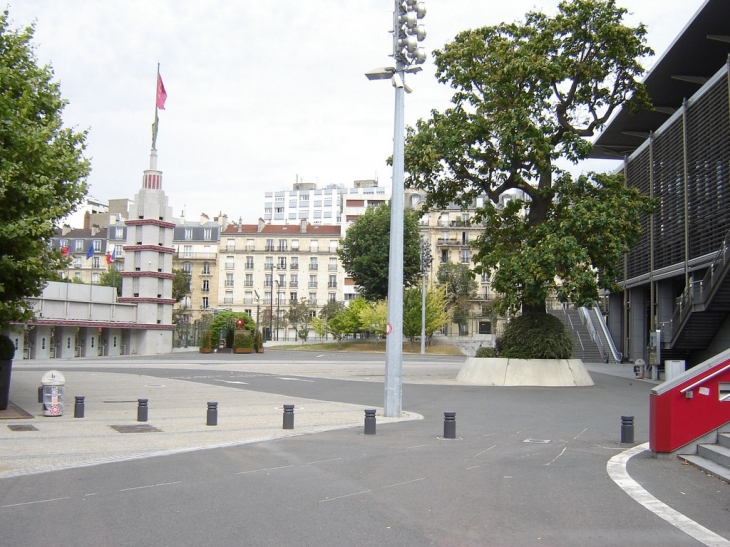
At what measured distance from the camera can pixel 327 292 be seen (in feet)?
323

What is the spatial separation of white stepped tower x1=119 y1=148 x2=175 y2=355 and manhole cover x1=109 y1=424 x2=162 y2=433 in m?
43.7

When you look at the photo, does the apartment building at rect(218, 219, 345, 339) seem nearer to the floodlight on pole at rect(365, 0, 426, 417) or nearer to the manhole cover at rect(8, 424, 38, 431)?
the floodlight on pole at rect(365, 0, 426, 417)

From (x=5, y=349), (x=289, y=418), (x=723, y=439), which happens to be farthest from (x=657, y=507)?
(x=5, y=349)

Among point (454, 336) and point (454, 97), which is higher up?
point (454, 97)

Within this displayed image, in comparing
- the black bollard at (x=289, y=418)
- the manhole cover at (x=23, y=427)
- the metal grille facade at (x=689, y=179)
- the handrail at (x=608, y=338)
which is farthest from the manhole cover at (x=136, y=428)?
the handrail at (x=608, y=338)

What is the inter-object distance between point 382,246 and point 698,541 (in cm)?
6189

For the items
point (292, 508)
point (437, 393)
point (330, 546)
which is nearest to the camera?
point (330, 546)

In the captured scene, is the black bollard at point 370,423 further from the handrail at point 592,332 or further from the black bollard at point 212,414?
the handrail at point 592,332

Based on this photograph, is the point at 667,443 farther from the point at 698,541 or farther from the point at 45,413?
the point at 45,413

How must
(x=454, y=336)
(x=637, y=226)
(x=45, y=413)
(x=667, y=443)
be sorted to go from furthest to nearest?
(x=454, y=336) → (x=637, y=226) → (x=45, y=413) → (x=667, y=443)

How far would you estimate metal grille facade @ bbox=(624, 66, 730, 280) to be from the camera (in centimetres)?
2766

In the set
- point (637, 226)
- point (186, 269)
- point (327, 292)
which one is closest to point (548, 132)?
point (637, 226)

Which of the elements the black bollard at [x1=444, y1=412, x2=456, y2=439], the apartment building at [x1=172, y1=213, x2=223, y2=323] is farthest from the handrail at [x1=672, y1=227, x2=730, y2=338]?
the apartment building at [x1=172, y1=213, x2=223, y2=323]

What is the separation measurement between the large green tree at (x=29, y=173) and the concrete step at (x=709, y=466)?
12492 millimetres
